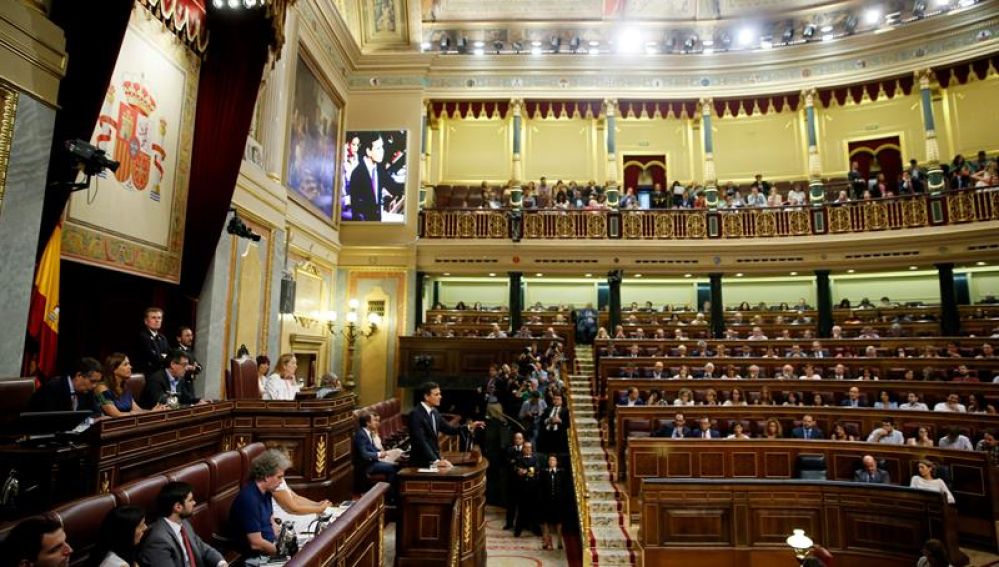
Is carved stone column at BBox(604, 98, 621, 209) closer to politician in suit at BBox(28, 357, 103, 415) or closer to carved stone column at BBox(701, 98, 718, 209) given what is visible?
carved stone column at BBox(701, 98, 718, 209)

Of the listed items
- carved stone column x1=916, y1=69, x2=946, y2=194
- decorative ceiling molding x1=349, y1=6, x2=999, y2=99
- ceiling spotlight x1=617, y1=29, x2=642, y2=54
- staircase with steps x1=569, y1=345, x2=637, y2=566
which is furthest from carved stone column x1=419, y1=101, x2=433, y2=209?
carved stone column x1=916, y1=69, x2=946, y2=194

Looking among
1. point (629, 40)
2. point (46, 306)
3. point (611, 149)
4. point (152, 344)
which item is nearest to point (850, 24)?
point (629, 40)

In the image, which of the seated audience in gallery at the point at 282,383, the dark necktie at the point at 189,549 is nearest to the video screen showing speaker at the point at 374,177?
the seated audience in gallery at the point at 282,383

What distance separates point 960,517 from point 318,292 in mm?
10263

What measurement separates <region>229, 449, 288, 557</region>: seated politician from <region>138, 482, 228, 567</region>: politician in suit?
0.35m

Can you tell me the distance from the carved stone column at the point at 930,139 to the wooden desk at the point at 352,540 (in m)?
13.6

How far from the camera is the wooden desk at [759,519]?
5.93 meters

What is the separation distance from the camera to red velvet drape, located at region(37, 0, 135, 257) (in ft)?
15.3

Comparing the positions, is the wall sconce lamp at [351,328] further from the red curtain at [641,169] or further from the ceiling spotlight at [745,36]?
the ceiling spotlight at [745,36]

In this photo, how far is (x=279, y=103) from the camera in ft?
30.8

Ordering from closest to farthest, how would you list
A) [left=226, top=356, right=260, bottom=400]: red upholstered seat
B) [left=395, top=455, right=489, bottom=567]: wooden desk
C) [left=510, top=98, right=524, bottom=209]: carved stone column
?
[left=395, top=455, right=489, bottom=567]: wooden desk → [left=226, top=356, right=260, bottom=400]: red upholstered seat → [left=510, top=98, right=524, bottom=209]: carved stone column

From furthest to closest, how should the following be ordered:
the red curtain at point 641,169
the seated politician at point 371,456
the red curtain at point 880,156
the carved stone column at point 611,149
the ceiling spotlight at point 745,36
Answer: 1. the red curtain at point 641,169
2. the ceiling spotlight at point 745,36
3. the red curtain at point 880,156
4. the carved stone column at point 611,149
5. the seated politician at point 371,456

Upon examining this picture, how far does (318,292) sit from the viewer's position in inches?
478

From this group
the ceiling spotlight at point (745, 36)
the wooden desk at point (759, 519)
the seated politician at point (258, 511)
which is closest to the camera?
the seated politician at point (258, 511)
